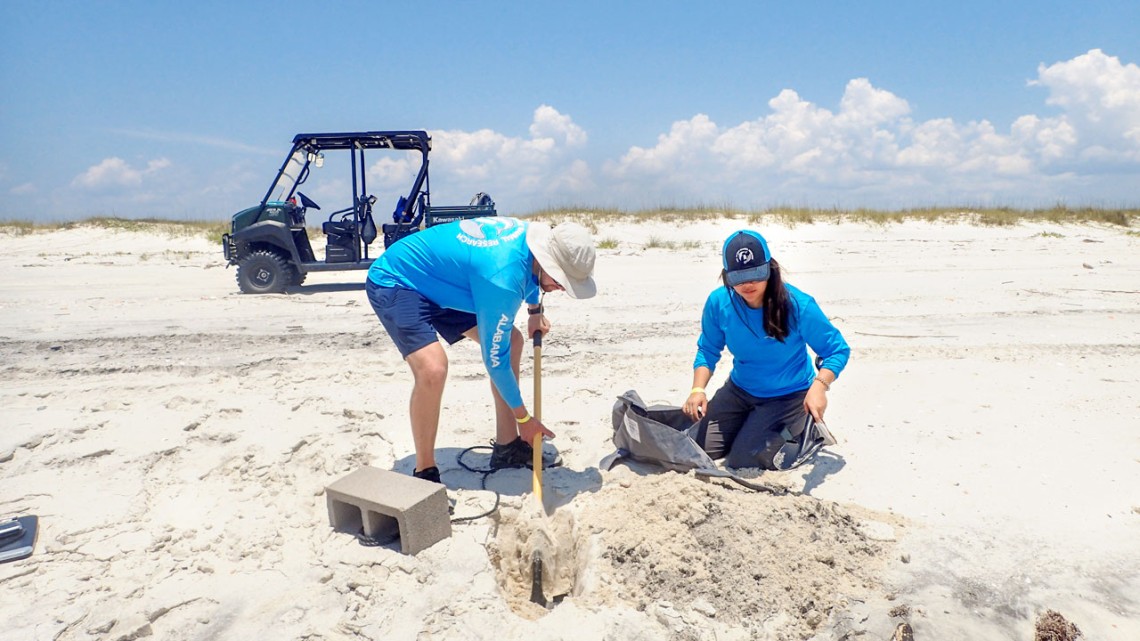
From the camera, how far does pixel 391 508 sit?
109 inches

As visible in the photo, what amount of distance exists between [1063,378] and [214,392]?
614cm

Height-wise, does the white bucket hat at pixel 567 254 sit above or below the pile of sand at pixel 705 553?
above

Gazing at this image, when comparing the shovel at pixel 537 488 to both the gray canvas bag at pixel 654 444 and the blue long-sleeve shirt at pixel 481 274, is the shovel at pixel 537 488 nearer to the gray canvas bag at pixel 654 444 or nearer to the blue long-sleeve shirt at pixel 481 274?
the blue long-sleeve shirt at pixel 481 274

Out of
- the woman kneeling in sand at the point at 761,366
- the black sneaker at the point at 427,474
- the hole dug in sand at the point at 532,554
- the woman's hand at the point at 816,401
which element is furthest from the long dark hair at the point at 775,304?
the black sneaker at the point at 427,474

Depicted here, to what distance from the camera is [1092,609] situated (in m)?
2.44

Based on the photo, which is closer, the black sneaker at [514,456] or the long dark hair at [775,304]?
the long dark hair at [775,304]

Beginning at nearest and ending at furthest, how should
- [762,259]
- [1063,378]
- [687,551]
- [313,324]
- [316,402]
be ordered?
[687,551] < [762,259] < [316,402] < [1063,378] < [313,324]

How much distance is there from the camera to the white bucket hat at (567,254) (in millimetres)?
2945

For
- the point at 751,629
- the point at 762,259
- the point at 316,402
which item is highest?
the point at 762,259

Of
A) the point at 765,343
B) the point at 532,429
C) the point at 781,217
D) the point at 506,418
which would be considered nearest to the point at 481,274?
the point at 532,429

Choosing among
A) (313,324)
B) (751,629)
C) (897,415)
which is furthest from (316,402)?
(897,415)

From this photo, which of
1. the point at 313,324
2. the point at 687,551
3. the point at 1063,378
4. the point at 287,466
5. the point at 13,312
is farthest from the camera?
the point at 13,312

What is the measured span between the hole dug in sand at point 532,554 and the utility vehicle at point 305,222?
7281 millimetres

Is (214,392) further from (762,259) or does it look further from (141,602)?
(762,259)
